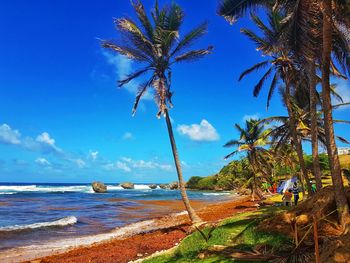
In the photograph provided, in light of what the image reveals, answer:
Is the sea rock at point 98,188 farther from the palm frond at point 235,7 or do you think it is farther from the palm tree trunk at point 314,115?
the palm frond at point 235,7

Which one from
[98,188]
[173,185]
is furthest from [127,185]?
[98,188]

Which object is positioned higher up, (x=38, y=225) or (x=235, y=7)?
(x=235, y=7)

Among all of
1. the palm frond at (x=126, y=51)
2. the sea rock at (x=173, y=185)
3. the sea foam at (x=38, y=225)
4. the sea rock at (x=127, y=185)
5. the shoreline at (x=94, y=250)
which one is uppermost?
the palm frond at (x=126, y=51)

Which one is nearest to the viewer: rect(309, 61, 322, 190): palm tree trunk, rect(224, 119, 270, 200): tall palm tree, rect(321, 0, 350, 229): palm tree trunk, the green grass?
rect(321, 0, 350, 229): palm tree trunk

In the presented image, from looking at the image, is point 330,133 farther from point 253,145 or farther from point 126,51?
point 253,145

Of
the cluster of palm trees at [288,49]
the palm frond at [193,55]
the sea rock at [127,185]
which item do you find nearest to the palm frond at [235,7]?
the cluster of palm trees at [288,49]

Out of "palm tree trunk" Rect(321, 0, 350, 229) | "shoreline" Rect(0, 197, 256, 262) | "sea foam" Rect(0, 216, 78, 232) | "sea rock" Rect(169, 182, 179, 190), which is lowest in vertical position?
"shoreline" Rect(0, 197, 256, 262)

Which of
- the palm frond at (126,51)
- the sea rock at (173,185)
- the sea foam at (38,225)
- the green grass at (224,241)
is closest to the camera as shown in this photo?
the green grass at (224,241)

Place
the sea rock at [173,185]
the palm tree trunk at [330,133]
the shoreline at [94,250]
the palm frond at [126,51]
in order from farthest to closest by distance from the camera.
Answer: the sea rock at [173,185]
the palm frond at [126,51]
the shoreline at [94,250]
the palm tree trunk at [330,133]

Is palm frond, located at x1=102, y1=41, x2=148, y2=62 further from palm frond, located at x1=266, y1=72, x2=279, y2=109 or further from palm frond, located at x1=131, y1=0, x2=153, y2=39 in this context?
palm frond, located at x1=266, y1=72, x2=279, y2=109

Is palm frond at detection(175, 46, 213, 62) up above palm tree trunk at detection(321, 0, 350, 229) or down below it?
above

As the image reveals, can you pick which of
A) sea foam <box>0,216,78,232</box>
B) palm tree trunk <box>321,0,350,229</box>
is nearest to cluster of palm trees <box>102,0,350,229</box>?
palm tree trunk <box>321,0,350,229</box>

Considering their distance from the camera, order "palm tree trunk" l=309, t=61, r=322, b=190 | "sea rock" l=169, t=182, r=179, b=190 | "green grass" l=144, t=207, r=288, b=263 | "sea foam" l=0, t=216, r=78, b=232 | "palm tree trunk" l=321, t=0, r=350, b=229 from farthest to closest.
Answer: "sea rock" l=169, t=182, r=179, b=190, "sea foam" l=0, t=216, r=78, b=232, "palm tree trunk" l=309, t=61, r=322, b=190, "green grass" l=144, t=207, r=288, b=263, "palm tree trunk" l=321, t=0, r=350, b=229

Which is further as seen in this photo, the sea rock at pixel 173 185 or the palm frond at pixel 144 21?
the sea rock at pixel 173 185
